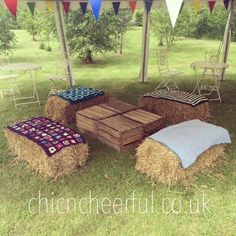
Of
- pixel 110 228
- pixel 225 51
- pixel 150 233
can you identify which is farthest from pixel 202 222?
pixel 225 51

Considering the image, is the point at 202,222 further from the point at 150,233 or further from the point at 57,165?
the point at 57,165

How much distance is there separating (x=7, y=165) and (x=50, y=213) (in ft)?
4.58

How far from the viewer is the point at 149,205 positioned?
135 inches

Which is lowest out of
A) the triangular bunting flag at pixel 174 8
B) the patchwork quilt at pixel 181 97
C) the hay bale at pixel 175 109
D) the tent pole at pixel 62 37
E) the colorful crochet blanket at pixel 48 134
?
the hay bale at pixel 175 109

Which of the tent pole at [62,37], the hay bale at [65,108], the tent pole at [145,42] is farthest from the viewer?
the tent pole at [145,42]

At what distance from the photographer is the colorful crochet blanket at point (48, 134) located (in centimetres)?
391

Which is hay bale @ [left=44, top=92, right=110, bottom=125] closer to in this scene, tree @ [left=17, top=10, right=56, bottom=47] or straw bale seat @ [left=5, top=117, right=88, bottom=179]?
straw bale seat @ [left=5, top=117, right=88, bottom=179]

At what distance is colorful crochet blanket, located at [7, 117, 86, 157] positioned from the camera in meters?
3.91

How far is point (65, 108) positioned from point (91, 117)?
2.83 ft

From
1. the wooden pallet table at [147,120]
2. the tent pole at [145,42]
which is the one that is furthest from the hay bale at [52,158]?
the tent pole at [145,42]

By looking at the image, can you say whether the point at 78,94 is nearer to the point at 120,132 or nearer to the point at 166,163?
the point at 120,132

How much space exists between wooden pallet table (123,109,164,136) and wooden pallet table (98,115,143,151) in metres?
0.10

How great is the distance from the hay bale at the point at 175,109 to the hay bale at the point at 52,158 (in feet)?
7.19

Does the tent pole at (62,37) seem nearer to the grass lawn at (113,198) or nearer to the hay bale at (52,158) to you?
the grass lawn at (113,198)
